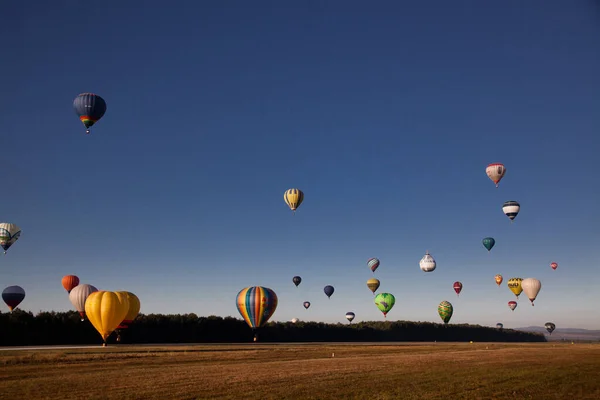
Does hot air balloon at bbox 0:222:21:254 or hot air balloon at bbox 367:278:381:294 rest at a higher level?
hot air balloon at bbox 0:222:21:254

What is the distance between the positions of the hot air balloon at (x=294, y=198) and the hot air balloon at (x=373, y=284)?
3693 cm

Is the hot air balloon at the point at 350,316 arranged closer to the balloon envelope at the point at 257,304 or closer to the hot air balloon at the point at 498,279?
the hot air balloon at the point at 498,279

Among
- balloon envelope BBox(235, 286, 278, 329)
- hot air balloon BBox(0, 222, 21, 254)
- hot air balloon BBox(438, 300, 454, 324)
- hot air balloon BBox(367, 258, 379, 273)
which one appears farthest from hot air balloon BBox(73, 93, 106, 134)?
hot air balloon BBox(438, 300, 454, 324)

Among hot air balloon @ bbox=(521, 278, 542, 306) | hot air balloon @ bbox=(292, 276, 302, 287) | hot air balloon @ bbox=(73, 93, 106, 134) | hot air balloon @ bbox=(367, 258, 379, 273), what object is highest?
hot air balloon @ bbox=(73, 93, 106, 134)

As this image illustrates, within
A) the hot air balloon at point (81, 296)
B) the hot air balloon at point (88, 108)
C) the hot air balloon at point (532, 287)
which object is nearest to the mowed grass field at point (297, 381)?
the hot air balloon at point (88, 108)

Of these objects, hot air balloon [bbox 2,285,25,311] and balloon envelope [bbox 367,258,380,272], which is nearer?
hot air balloon [bbox 2,285,25,311]

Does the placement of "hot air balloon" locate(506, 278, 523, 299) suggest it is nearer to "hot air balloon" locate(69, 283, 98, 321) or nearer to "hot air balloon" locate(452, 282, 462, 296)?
"hot air balloon" locate(452, 282, 462, 296)

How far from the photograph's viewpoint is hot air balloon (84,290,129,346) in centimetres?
4388

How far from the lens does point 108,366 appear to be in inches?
1294

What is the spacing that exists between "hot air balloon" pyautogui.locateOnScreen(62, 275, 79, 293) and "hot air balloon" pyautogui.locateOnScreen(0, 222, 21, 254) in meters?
8.73

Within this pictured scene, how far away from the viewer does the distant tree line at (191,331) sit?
6569cm

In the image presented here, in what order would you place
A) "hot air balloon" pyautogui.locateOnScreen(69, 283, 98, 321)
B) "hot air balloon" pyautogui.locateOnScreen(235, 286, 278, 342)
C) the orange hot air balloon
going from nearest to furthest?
1. the orange hot air balloon
2. "hot air balloon" pyautogui.locateOnScreen(235, 286, 278, 342)
3. "hot air balloon" pyautogui.locateOnScreen(69, 283, 98, 321)

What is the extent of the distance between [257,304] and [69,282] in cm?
3290

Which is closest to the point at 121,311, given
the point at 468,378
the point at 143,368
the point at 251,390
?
the point at 143,368
